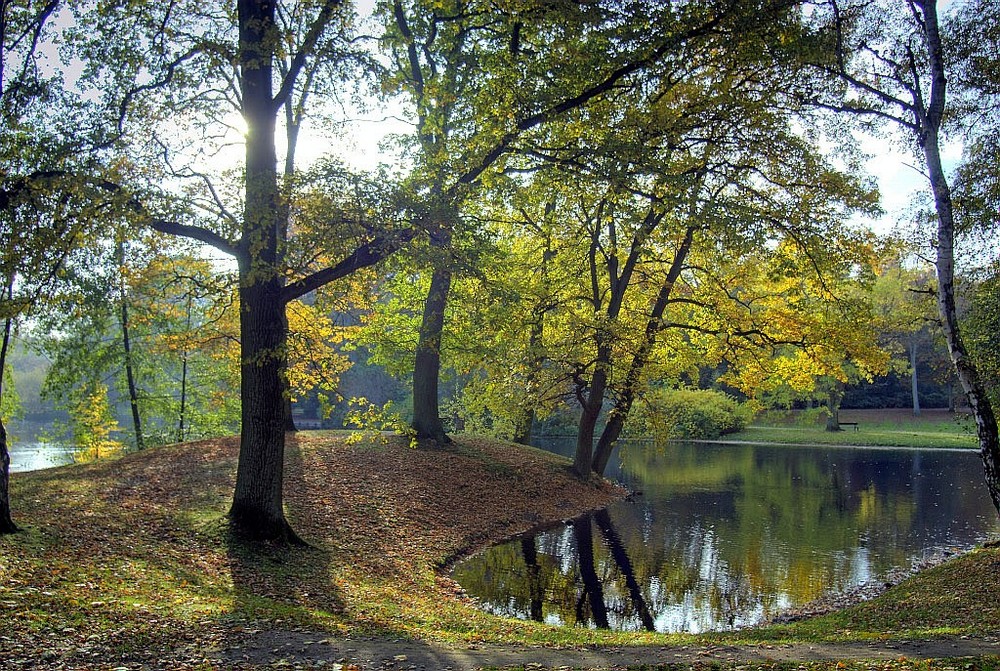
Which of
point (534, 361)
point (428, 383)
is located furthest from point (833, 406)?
point (428, 383)

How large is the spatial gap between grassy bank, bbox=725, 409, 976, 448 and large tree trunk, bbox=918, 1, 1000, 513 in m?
27.3

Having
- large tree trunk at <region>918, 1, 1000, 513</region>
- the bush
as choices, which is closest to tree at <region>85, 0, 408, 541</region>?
large tree trunk at <region>918, 1, 1000, 513</region>

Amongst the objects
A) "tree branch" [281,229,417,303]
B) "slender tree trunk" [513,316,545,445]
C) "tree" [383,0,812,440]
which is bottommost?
"slender tree trunk" [513,316,545,445]

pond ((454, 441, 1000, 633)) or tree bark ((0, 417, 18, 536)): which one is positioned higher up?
tree bark ((0, 417, 18, 536))

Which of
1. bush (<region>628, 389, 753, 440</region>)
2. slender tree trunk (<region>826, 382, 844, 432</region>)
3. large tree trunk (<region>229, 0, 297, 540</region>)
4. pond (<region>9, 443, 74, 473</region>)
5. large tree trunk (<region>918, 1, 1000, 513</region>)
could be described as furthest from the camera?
slender tree trunk (<region>826, 382, 844, 432</region>)

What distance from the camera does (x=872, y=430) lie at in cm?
4791

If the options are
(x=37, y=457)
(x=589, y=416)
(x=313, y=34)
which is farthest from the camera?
(x=37, y=457)

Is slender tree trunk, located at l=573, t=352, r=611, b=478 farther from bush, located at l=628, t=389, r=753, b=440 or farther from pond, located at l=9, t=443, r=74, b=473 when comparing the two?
pond, located at l=9, t=443, r=74, b=473

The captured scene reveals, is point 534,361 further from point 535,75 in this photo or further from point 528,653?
point 528,653

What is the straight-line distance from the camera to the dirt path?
6.53 metres

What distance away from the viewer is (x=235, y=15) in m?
11.8

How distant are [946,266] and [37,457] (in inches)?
1722

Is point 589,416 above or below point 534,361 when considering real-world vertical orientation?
below

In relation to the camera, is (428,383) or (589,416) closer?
(428,383)
